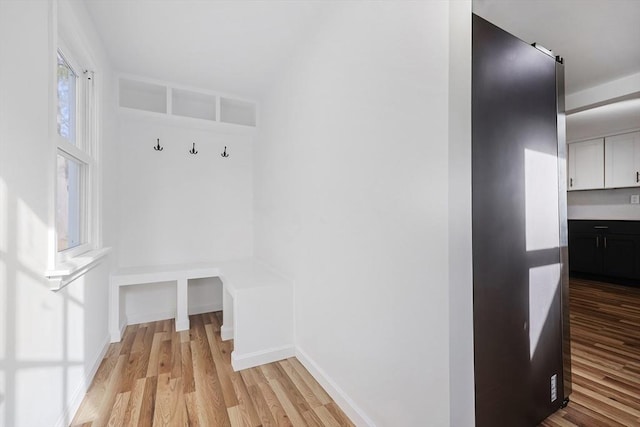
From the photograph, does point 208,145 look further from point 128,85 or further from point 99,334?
point 99,334

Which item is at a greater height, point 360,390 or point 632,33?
point 632,33

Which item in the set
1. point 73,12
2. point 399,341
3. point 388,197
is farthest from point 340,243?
point 73,12

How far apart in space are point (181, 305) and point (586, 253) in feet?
20.5

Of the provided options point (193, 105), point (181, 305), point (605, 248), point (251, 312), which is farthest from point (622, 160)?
point (181, 305)

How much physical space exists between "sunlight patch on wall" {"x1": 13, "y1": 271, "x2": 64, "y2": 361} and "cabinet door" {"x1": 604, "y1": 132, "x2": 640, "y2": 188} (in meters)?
6.94

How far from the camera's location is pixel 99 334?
7.58 ft

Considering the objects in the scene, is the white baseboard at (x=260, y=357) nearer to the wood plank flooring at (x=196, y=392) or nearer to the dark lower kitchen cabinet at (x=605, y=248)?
the wood plank flooring at (x=196, y=392)

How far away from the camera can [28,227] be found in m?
1.23

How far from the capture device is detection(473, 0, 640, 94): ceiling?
1.91m

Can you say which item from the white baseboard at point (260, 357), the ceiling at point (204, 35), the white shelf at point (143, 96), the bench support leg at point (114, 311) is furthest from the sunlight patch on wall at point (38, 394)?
the white shelf at point (143, 96)

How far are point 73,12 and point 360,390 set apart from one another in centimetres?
272

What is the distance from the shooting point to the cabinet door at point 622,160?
177 inches

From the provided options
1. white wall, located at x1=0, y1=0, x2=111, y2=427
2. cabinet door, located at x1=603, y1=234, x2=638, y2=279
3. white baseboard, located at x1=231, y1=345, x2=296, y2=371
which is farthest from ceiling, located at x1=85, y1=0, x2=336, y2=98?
cabinet door, located at x1=603, y1=234, x2=638, y2=279

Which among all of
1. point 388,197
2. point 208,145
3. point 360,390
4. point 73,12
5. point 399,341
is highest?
point 73,12
